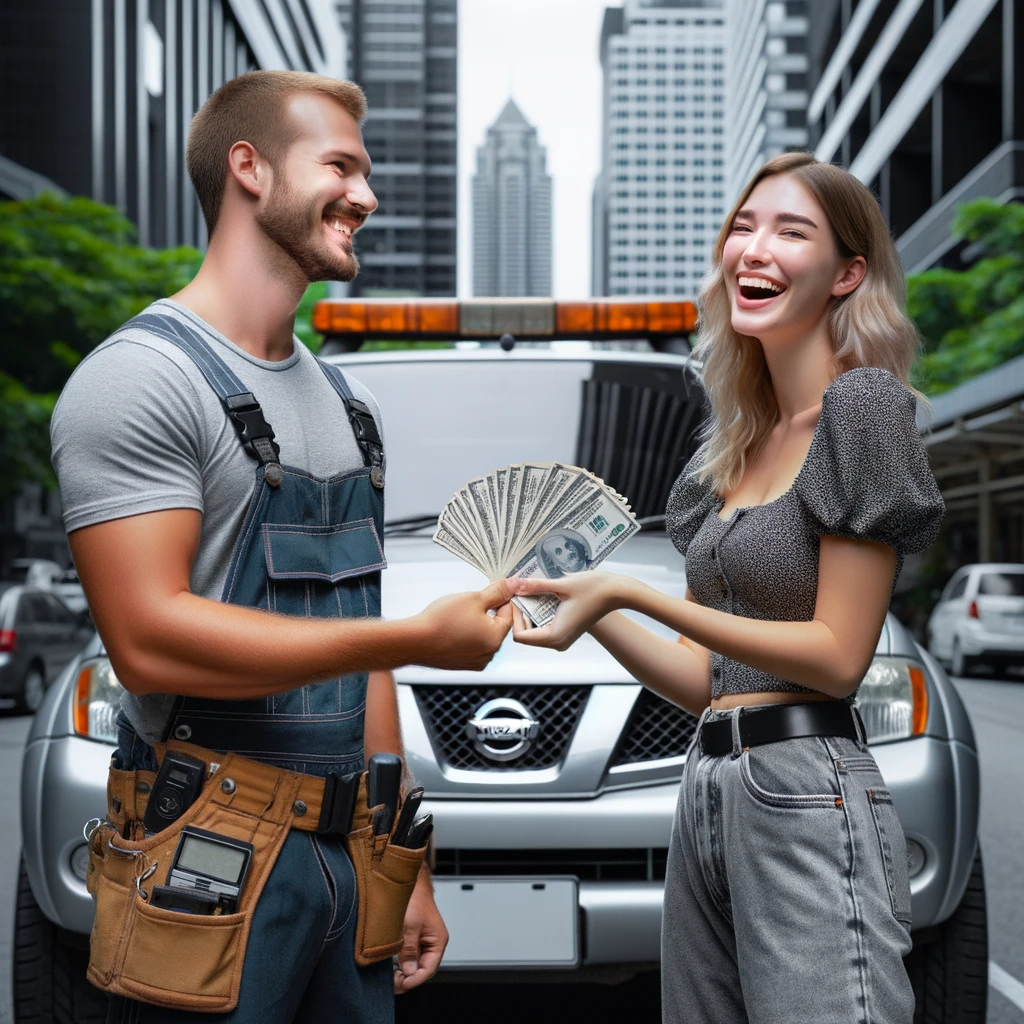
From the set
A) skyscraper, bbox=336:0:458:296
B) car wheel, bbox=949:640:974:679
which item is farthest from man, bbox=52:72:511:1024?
skyscraper, bbox=336:0:458:296

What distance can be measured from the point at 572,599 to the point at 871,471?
475 mm

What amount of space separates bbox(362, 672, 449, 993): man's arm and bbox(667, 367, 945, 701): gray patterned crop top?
1.74ft

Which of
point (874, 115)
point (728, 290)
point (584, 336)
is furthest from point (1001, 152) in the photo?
point (728, 290)

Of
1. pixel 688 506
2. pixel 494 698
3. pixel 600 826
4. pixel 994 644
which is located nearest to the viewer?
pixel 688 506

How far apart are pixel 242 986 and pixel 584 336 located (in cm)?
321

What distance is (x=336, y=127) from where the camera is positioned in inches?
83.4

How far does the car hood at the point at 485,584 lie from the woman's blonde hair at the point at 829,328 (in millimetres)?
944

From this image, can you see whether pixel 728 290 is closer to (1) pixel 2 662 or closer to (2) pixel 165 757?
(2) pixel 165 757

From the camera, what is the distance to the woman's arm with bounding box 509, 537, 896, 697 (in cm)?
204

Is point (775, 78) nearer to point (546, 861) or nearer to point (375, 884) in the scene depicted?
point (546, 861)

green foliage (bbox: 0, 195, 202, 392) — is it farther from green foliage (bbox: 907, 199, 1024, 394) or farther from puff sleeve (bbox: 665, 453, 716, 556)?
puff sleeve (bbox: 665, 453, 716, 556)

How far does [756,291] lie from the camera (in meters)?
2.28

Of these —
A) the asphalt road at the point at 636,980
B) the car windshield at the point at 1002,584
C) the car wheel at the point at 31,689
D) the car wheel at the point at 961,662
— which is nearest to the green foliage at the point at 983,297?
the car windshield at the point at 1002,584

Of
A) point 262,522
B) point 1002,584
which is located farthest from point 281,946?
point 1002,584
